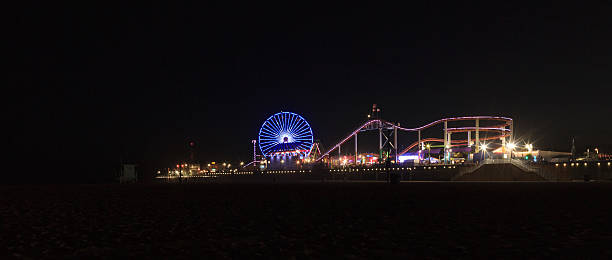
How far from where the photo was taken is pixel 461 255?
735cm

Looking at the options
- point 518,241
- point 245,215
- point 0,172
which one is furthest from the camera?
point 0,172

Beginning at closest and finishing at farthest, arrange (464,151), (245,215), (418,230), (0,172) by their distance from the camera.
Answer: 1. (418,230)
2. (245,215)
3. (464,151)
4. (0,172)

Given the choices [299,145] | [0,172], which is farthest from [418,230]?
[0,172]

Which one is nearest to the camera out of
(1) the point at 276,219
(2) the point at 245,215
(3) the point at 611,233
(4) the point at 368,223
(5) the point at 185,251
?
(5) the point at 185,251

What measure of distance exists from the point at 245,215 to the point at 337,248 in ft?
25.2

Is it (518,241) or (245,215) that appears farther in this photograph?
(245,215)

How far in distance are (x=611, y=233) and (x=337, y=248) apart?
5.70 m

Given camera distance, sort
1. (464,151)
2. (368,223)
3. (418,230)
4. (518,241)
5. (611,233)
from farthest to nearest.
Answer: (464,151), (368,223), (418,230), (611,233), (518,241)

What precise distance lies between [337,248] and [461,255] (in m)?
2.02

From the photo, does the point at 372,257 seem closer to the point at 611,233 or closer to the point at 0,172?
the point at 611,233

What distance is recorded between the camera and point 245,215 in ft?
51.0

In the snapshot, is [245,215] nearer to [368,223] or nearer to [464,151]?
[368,223]

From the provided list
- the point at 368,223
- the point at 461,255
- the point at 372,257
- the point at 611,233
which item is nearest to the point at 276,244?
the point at 372,257

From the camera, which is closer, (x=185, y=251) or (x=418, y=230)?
(x=185, y=251)
